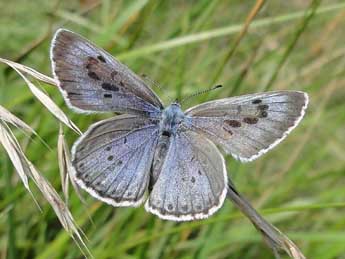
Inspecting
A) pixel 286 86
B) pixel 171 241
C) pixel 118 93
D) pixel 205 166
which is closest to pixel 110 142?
pixel 118 93

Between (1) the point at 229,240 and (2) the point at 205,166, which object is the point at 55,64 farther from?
(1) the point at 229,240

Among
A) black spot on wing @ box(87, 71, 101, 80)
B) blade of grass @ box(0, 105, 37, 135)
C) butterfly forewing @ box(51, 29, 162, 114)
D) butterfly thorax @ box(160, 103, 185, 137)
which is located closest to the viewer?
blade of grass @ box(0, 105, 37, 135)

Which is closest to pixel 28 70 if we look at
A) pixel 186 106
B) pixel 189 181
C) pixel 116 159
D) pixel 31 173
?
pixel 31 173

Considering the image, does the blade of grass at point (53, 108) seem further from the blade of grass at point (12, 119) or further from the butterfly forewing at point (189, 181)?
the butterfly forewing at point (189, 181)

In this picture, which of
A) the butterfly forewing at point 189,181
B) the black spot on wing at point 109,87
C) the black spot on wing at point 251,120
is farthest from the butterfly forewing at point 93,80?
the black spot on wing at point 251,120

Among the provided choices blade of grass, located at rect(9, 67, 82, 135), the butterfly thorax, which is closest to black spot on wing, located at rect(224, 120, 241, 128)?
the butterfly thorax

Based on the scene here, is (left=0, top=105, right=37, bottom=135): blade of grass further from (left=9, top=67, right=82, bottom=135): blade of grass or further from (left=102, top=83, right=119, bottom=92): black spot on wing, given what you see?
(left=102, top=83, right=119, bottom=92): black spot on wing

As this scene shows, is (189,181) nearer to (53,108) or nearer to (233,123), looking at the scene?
(233,123)

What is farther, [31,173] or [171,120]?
[171,120]
